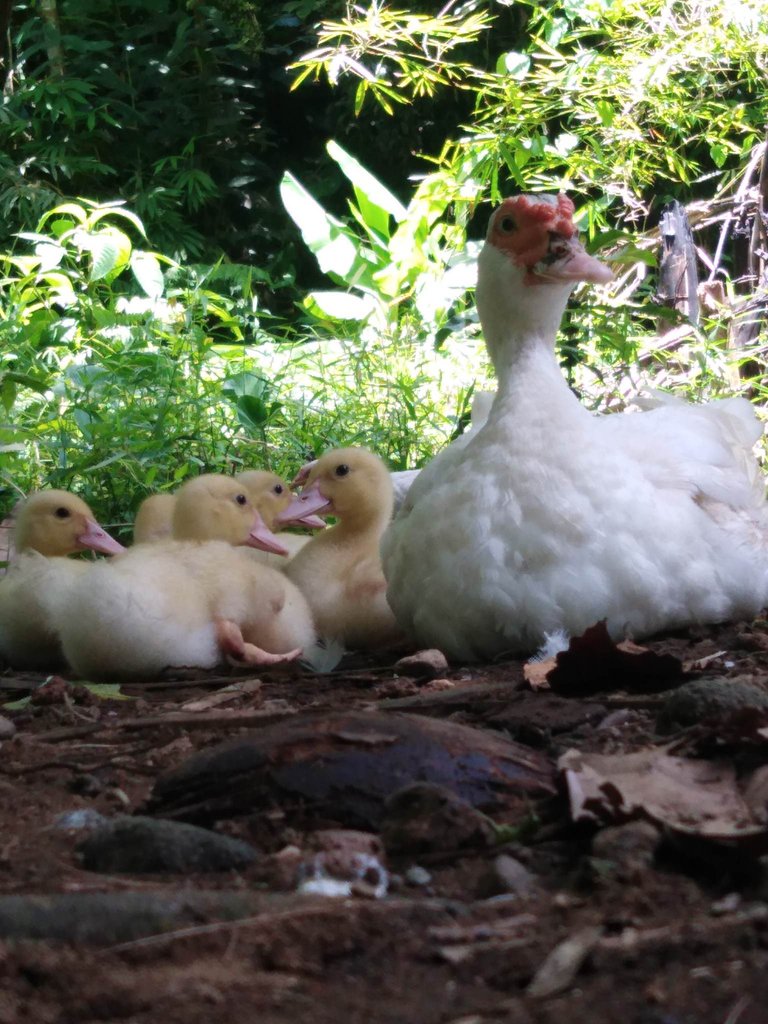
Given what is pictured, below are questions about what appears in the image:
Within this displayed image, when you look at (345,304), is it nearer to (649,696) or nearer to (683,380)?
(683,380)

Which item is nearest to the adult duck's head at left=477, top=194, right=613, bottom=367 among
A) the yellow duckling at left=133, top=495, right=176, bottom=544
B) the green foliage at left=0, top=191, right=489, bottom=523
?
the yellow duckling at left=133, top=495, right=176, bottom=544

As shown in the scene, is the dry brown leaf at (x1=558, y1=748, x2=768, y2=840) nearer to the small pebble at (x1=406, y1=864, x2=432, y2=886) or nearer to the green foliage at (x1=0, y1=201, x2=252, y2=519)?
the small pebble at (x1=406, y1=864, x2=432, y2=886)

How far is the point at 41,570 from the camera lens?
3.65 m

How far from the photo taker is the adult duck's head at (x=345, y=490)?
154 inches

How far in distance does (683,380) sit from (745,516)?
3106 millimetres

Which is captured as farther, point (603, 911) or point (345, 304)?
point (345, 304)

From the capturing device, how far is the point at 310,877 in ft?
5.06

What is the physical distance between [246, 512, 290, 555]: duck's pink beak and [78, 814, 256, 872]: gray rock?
222cm

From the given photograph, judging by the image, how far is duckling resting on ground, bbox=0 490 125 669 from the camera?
3.59 meters

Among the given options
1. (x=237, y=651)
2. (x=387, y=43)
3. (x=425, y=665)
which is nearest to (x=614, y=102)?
(x=387, y=43)

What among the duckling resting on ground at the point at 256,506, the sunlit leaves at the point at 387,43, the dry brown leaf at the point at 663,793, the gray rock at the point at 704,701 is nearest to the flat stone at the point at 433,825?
the dry brown leaf at the point at 663,793

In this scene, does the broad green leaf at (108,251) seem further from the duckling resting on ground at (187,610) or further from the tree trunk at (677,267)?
the duckling resting on ground at (187,610)

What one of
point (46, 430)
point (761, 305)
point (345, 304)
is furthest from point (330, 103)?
point (46, 430)

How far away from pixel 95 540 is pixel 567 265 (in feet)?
5.45
